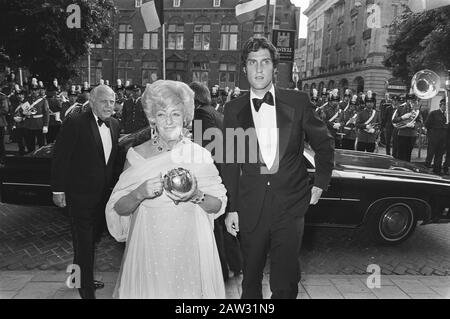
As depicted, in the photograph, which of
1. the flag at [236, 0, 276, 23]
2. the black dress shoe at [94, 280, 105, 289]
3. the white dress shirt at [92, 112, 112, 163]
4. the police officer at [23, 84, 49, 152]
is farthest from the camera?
the flag at [236, 0, 276, 23]

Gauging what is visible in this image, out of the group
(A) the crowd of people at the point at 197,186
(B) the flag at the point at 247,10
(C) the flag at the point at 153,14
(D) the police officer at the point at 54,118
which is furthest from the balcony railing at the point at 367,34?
(A) the crowd of people at the point at 197,186

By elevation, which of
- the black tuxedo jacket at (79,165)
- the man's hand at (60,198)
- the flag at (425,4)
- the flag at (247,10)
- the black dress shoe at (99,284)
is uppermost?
the flag at (247,10)

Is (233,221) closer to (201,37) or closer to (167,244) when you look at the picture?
(167,244)

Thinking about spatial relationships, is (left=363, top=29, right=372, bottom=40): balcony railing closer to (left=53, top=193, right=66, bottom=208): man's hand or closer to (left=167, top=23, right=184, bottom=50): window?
(left=167, top=23, right=184, bottom=50): window

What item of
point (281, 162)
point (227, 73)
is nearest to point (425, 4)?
point (281, 162)

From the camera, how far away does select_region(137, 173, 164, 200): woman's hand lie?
1.82m

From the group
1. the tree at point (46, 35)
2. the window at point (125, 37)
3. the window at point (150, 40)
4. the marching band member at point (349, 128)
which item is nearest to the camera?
the marching band member at point (349, 128)

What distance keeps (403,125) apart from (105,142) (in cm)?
890

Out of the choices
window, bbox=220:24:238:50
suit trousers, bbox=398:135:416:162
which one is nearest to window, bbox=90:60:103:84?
window, bbox=220:24:238:50

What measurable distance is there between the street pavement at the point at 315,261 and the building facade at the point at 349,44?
2289 cm

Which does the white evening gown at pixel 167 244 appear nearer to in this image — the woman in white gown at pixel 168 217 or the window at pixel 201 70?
the woman in white gown at pixel 168 217

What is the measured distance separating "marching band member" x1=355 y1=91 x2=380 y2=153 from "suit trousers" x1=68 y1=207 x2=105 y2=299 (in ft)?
27.4

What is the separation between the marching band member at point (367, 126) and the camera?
32.8 ft
